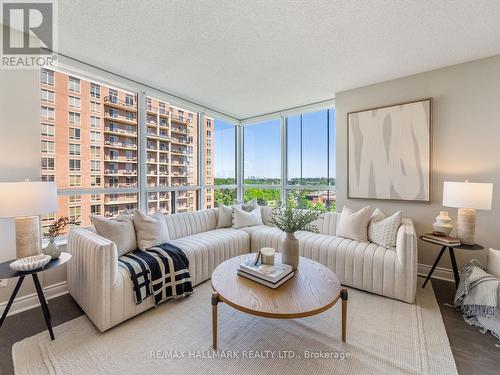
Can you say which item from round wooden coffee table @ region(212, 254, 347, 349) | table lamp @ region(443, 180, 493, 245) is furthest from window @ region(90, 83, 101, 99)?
table lamp @ region(443, 180, 493, 245)

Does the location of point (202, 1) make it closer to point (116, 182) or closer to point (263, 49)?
point (263, 49)

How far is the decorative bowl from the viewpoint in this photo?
1652 millimetres

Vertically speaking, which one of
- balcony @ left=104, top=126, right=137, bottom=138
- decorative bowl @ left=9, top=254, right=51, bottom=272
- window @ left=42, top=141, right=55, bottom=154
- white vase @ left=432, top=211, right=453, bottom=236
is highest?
balcony @ left=104, top=126, right=137, bottom=138

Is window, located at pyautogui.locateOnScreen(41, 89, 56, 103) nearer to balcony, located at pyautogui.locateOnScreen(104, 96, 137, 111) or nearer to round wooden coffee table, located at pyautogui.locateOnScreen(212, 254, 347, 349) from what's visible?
balcony, located at pyautogui.locateOnScreen(104, 96, 137, 111)

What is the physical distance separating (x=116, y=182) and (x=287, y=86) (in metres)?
2.78

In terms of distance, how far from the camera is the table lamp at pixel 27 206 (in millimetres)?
1645

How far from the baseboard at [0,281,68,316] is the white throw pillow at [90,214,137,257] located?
823 millimetres

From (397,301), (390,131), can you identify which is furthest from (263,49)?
(397,301)

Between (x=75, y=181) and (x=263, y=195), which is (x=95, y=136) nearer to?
(x=75, y=181)

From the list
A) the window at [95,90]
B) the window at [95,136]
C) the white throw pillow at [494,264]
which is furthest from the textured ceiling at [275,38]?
the white throw pillow at [494,264]

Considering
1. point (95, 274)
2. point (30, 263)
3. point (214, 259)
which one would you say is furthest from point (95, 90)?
point (214, 259)

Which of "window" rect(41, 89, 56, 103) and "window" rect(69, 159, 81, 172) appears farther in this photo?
"window" rect(69, 159, 81, 172)

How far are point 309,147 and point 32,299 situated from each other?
427 centimetres

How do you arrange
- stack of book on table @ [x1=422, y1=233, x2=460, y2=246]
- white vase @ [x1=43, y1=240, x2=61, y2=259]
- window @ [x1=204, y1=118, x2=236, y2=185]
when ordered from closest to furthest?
1. white vase @ [x1=43, y1=240, x2=61, y2=259]
2. stack of book on table @ [x1=422, y1=233, x2=460, y2=246]
3. window @ [x1=204, y1=118, x2=236, y2=185]
